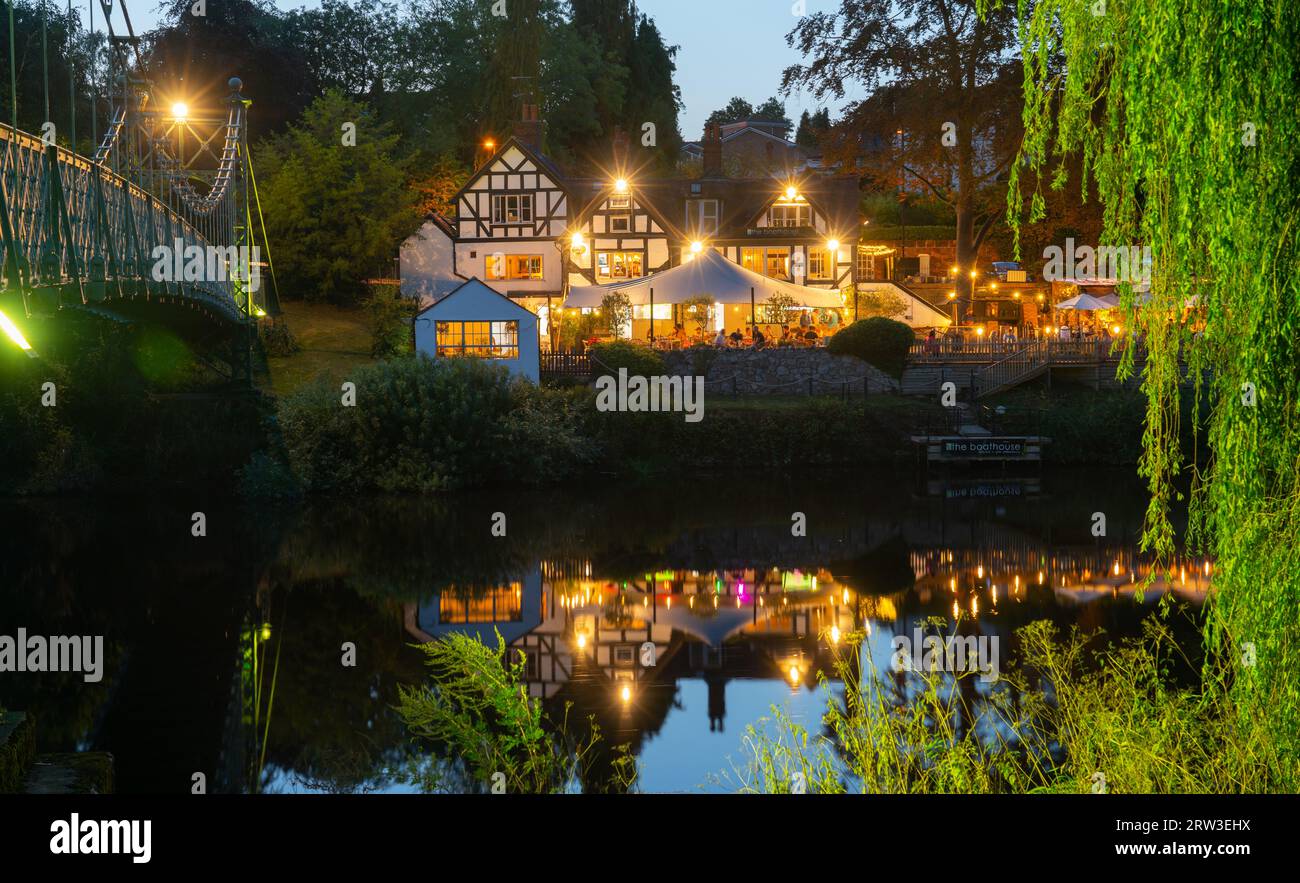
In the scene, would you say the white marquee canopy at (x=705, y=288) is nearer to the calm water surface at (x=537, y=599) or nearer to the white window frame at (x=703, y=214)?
the calm water surface at (x=537, y=599)

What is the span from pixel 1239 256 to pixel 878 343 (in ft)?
95.7

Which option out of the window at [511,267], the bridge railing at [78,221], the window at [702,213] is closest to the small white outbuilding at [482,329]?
the window at [511,267]

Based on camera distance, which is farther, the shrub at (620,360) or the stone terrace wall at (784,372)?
the stone terrace wall at (784,372)

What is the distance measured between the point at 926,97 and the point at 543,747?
2981cm

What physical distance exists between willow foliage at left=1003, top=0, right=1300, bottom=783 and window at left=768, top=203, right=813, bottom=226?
3795cm

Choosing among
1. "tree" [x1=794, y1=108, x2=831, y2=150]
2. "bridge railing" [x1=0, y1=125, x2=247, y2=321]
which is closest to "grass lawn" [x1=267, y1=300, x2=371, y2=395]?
"bridge railing" [x1=0, y1=125, x2=247, y2=321]

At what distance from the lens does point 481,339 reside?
34625 mm

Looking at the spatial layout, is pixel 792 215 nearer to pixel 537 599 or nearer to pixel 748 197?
pixel 748 197

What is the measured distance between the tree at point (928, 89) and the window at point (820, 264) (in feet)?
15.5

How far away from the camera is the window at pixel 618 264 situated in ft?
150

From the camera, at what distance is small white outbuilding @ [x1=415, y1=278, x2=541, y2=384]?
3450cm

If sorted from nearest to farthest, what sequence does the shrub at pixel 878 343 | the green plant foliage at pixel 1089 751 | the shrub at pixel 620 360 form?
1. the green plant foliage at pixel 1089 751
2. the shrub at pixel 620 360
3. the shrub at pixel 878 343

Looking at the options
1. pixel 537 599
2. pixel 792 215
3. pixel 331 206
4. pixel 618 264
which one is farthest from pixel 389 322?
pixel 537 599

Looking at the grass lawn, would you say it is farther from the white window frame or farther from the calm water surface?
the white window frame
